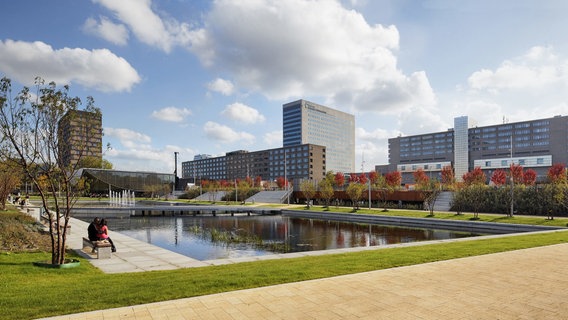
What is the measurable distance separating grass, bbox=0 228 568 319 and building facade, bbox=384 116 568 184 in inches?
3358

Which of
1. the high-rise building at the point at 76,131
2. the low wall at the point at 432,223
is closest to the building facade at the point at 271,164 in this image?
the low wall at the point at 432,223

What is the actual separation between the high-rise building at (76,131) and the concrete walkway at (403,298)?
6189mm

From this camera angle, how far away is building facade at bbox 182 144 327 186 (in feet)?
399

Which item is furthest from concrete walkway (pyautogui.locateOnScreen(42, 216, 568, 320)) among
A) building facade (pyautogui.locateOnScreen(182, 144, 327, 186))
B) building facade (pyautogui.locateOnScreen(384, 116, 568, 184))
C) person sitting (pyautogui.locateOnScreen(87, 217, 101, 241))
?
building facade (pyautogui.locateOnScreen(182, 144, 327, 186))

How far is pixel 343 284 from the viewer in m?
7.61

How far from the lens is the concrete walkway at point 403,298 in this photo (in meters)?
5.80

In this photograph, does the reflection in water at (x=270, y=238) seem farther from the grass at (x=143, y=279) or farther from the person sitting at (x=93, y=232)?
the grass at (x=143, y=279)

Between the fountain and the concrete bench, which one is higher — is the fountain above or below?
below

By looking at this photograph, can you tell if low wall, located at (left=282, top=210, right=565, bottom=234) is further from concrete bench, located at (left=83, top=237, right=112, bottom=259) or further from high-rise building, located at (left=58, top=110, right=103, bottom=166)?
high-rise building, located at (left=58, top=110, right=103, bottom=166)

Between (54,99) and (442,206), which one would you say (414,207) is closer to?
(442,206)

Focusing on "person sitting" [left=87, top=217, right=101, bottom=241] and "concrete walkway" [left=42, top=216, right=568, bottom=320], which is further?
"person sitting" [left=87, top=217, right=101, bottom=241]

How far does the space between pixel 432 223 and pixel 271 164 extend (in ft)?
360

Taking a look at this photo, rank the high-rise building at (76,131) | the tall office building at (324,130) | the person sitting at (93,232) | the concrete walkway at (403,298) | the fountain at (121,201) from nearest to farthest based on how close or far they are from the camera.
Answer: the concrete walkway at (403,298) → the high-rise building at (76,131) → the person sitting at (93,232) → the fountain at (121,201) → the tall office building at (324,130)

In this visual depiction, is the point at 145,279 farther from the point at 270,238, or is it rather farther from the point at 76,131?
the point at 270,238
